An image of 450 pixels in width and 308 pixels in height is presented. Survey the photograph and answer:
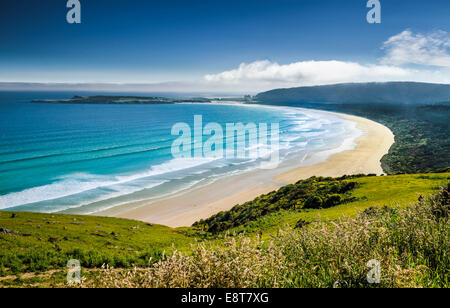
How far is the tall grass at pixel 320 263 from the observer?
142 inches

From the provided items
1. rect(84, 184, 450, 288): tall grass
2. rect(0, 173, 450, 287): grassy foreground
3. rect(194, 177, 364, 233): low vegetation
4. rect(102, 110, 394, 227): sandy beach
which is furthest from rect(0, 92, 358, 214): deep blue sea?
rect(84, 184, 450, 288): tall grass

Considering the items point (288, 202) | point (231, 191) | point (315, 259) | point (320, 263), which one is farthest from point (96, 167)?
point (320, 263)

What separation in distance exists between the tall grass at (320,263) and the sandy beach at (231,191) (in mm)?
20903

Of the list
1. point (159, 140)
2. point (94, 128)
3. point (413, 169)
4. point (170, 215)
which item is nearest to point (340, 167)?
point (413, 169)

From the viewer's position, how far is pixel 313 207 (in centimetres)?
1817

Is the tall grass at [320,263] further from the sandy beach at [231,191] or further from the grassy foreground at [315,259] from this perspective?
the sandy beach at [231,191]

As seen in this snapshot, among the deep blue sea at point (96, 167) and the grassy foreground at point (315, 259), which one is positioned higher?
the grassy foreground at point (315, 259)

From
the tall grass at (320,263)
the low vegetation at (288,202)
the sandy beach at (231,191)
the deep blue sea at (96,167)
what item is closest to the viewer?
the tall grass at (320,263)

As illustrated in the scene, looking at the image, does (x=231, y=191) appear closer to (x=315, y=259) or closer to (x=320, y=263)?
(x=315, y=259)

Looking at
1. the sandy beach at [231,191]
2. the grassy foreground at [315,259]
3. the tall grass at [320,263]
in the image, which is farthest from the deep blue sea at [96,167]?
the tall grass at [320,263]

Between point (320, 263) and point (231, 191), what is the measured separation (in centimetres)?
2806

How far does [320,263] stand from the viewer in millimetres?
4227

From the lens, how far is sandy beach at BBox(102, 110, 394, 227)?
2547 centimetres
